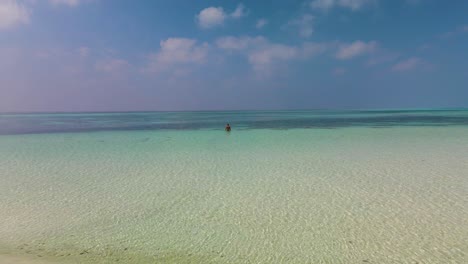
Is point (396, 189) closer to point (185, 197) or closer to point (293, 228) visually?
point (293, 228)

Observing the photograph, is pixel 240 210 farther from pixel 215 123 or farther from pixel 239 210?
pixel 215 123

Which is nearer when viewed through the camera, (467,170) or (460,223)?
(460,223)

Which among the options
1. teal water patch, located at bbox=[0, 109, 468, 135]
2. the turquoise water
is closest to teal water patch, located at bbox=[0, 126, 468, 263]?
the turquoise water

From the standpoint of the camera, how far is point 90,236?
5004 millimetres

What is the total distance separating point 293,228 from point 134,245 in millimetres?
2839

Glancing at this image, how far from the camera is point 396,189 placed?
24.5ft

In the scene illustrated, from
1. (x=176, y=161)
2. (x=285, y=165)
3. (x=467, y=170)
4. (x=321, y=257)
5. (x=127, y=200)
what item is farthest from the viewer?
(x=176, y=161)

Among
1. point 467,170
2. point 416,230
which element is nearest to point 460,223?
point 416,230

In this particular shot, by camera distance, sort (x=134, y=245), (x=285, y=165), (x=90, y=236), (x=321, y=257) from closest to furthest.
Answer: (x=321, y=257), (x=134, y=245), (x=90, y=236), (x=285, y=165)

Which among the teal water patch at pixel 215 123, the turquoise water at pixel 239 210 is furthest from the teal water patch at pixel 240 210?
the teal water patch at pixel 215 123

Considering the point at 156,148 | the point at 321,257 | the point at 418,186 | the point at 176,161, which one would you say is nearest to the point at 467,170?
the point at 418,186

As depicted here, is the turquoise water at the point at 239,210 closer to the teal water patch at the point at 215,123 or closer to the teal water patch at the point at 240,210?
the teal water patch at the point at 240,210

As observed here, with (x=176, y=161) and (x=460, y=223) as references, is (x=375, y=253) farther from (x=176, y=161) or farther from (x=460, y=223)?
(x=176, y=161)

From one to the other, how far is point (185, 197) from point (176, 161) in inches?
188
